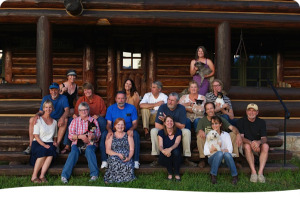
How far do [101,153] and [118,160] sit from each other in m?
0.39

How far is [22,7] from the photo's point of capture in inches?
251

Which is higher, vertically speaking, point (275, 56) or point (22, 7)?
point (22, 7)

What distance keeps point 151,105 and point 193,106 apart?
0.74 metres

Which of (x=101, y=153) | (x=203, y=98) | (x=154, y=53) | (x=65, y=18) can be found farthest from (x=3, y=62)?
(x=203, y=98)

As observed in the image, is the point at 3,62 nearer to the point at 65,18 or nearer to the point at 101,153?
the point at 65,18

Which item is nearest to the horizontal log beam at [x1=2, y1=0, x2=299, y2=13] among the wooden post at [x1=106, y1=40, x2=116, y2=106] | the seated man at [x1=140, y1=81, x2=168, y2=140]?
the seated man at [x1=140, y1=81, x2=168, y2=140]

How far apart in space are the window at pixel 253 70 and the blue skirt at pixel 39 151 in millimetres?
6196

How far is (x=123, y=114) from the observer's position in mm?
5016

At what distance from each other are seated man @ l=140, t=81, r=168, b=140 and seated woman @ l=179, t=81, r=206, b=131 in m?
0.42

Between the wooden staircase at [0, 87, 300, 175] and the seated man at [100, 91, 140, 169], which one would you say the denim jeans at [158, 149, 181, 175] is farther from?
the seated man at [100, 91, 140, 169]

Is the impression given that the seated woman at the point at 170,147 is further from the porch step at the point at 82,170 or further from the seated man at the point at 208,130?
the seated man at the point at 208,130

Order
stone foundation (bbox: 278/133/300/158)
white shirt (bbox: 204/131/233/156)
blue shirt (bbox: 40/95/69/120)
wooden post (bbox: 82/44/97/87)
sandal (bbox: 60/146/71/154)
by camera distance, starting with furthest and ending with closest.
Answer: wooden post (bbox: 82/44/97/87)
stone foundation (bbox: 278/133/300/158)
blue shirt (bbox: 40/95/69/120)
sandal (bbox: 60/146/71/154)
white shirt (bbox: 204/131/233/156)

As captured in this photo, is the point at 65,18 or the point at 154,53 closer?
the point at 65,18

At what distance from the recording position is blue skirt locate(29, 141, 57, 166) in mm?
4543
